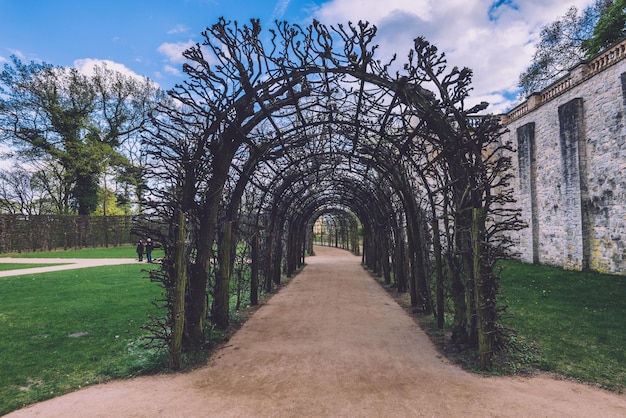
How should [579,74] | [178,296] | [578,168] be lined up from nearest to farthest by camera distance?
[178,296] → [578,168] → [579,74]

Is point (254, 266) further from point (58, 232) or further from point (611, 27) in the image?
point (58, 232)

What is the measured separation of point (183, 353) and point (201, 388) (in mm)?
958

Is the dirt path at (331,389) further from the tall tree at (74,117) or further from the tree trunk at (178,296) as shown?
the tall tree at (74,117)

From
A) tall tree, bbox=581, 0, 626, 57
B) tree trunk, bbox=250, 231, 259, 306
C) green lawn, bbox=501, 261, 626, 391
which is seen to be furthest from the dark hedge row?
tall tree, bbox=581, 0, 626, 57

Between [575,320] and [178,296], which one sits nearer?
[178,296]

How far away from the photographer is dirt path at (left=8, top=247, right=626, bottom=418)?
293cm

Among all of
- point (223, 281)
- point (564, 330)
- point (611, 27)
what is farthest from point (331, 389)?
point (611, 27)

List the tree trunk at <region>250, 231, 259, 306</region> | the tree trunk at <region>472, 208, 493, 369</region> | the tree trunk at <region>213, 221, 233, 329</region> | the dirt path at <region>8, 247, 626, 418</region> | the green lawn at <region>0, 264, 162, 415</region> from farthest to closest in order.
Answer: the tree trunk at <region>250, 231, 259, 306</region> → the tree trunk at <region>213, 221, 233, 329</region> → the tree trunk at <region>472, 208, 493, 369</region> → the green lawn at <region>0, 264, 162, 415</region> → the dirt path at <region>8, 247, 626, 418</region>

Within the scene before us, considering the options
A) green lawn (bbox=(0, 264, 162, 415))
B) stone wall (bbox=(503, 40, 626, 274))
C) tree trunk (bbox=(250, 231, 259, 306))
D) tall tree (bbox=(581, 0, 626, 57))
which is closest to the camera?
green lawn (bbox=(0, 264, 162, 415))

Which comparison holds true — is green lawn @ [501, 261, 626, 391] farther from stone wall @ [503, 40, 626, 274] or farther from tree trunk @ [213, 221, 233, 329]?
tree trunk @ [213, 221, 233, 329]

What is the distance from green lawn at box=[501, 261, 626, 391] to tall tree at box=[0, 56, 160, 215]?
2131cm

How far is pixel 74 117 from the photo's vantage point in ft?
80.1

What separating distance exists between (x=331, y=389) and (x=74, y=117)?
27880mm

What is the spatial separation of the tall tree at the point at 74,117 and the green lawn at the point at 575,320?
21.3m
